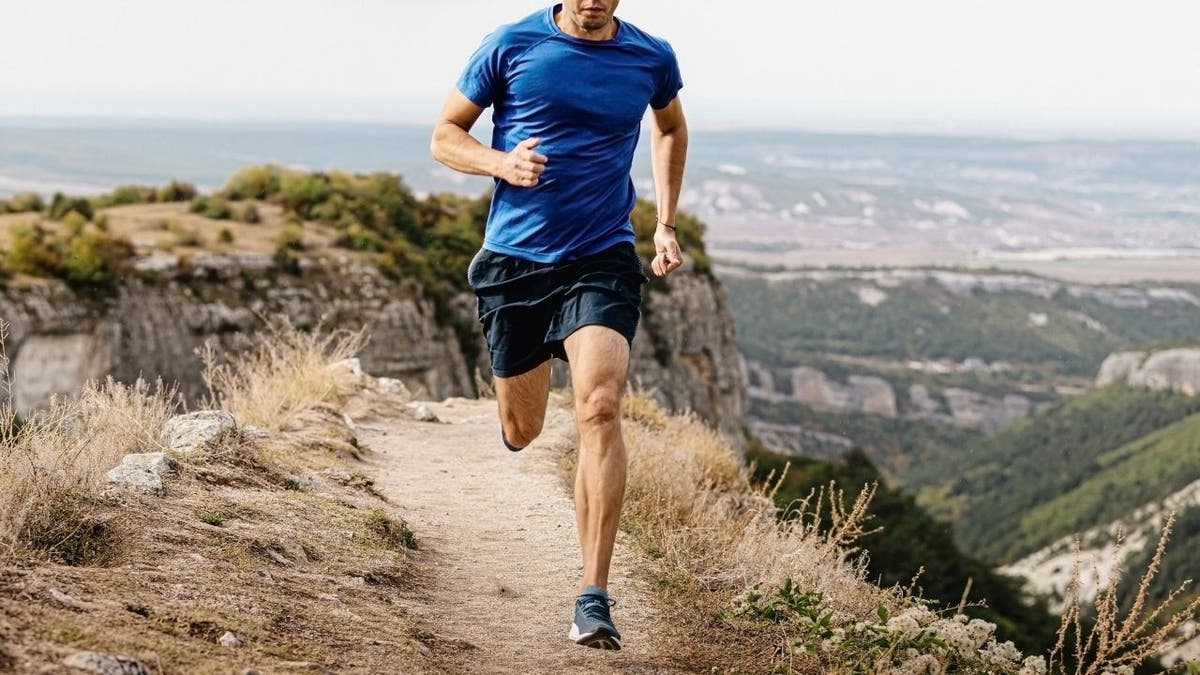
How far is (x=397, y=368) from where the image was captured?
3209cm

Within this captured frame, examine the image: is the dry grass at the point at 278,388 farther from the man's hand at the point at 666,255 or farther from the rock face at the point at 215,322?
the rock face at the point at 215,322

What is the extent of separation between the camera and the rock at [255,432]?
774cm

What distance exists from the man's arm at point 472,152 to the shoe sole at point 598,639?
1.56 meters

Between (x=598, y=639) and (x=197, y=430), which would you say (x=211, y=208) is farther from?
(x=598, y=639)

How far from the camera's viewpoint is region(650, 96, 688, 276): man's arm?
18.0 ft

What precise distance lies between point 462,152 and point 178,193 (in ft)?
119

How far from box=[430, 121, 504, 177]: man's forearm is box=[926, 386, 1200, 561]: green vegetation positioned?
91.5m

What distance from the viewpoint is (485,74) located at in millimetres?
4945

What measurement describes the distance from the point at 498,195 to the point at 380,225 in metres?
32.7

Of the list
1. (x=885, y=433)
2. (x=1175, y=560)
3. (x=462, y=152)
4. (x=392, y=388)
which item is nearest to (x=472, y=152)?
(x=462, y=152)

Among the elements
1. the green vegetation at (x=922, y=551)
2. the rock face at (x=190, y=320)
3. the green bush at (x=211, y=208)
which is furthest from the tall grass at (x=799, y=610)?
the green bush at (x=211, y=208)

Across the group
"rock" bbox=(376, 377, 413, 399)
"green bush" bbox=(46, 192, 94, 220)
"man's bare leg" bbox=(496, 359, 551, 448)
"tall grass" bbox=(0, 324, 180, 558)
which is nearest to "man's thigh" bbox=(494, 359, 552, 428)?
"man's bare leg" bbox=(496, 359, 551, 448)

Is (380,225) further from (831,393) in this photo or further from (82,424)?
(831,393)

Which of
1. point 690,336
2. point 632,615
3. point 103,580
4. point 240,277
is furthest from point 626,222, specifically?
point 690,336
